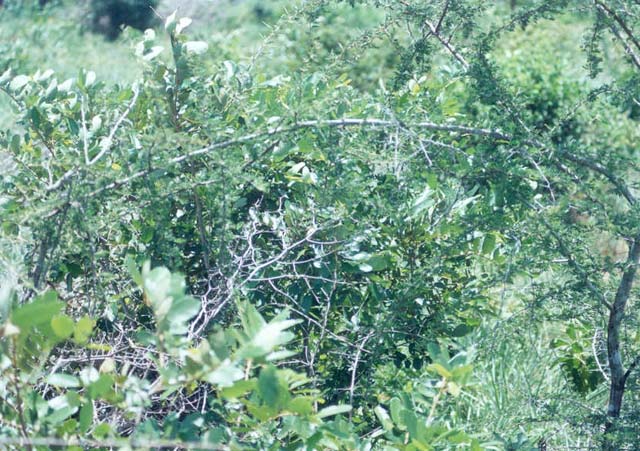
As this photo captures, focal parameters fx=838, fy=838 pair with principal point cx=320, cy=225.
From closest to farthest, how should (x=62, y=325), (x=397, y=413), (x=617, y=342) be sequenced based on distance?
(x=62, y=325), (x=397, y=413), (x=617, y=342)

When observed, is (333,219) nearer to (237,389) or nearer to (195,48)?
(195,48)

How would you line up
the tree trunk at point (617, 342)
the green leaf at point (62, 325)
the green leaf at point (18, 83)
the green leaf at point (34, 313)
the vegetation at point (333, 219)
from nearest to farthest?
the green leaf at point (34, 313)
the green leaf at point (62, 325)
the vegetation at point (333, 219)
the tree trunk at point (617, 342)
the green leaf at point (18, 83)

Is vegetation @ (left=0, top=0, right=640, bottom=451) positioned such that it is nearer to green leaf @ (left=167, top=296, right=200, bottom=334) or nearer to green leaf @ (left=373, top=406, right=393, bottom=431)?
green leaf @ (left=373, top=406, right=393, bottom=431)

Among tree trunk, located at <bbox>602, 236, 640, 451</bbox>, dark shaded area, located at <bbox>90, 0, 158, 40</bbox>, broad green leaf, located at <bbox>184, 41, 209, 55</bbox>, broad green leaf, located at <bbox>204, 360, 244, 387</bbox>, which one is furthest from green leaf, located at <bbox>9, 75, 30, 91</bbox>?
dark shaded area, located at <bbox>90, 0, 158, 40</bbox>

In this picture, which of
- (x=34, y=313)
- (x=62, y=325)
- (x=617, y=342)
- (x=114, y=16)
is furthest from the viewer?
(x=114, y=16)

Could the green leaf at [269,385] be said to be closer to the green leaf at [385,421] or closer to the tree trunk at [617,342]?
the green leaf at [385,421]

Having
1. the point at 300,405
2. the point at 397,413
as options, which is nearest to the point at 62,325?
the point at 300,405

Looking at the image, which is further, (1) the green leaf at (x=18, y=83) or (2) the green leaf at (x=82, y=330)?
(1) the green leaf at (x=18, y=83)

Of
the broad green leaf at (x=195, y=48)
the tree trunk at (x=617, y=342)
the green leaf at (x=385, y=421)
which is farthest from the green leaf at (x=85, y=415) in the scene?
the tree trunk at (x=617, y=342)

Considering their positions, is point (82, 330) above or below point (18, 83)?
below

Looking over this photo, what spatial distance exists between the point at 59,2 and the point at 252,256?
9932mm

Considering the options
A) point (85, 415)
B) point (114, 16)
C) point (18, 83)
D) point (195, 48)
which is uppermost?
point (195, 48)

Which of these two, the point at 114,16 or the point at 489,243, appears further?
the point at 114,16

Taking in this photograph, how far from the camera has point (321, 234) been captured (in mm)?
2354
